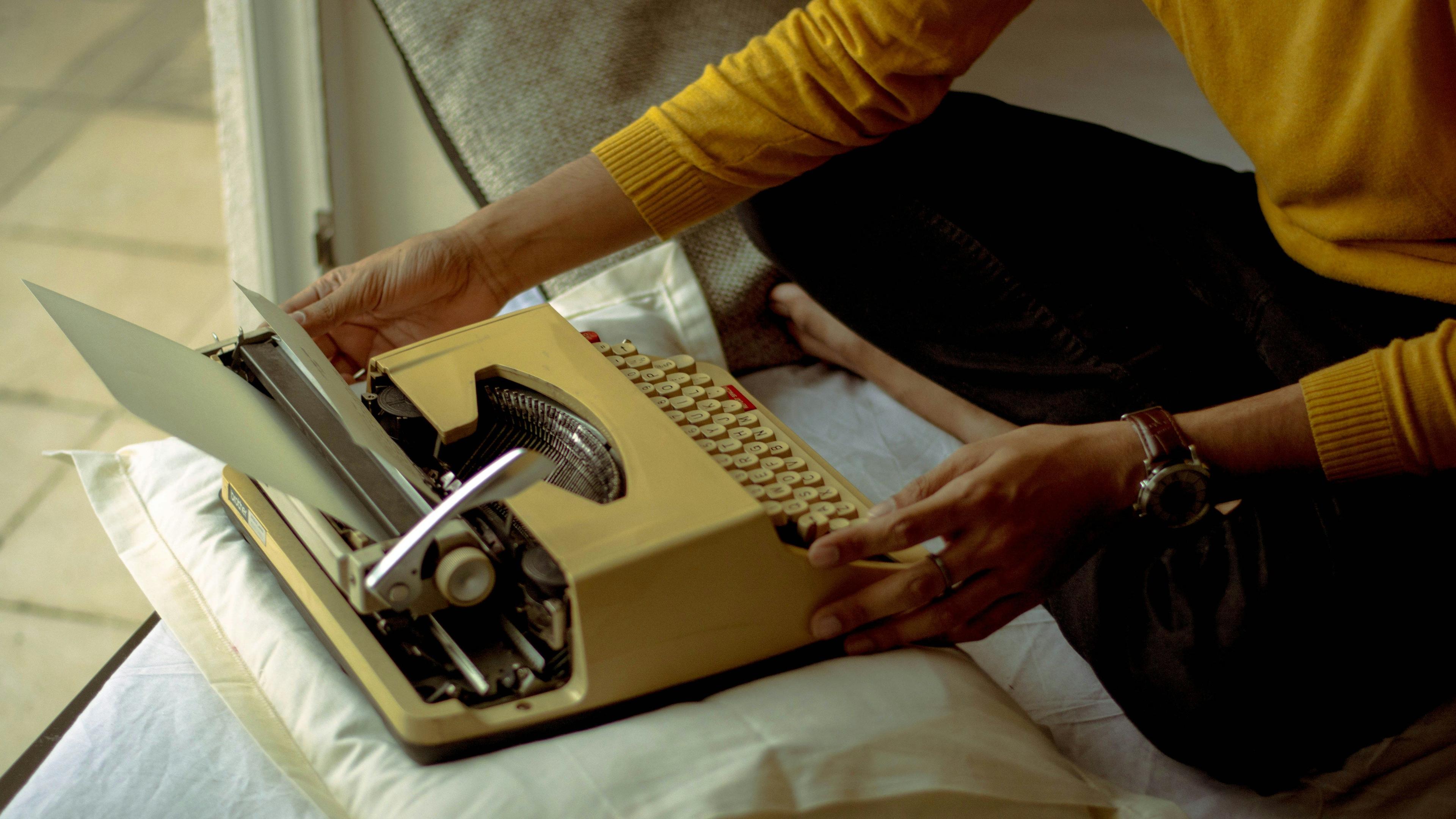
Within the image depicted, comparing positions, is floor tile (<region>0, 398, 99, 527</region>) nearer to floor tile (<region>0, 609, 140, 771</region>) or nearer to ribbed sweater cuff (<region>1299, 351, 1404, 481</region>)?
floor tile (<region>0, 609, 140, 771</region>)

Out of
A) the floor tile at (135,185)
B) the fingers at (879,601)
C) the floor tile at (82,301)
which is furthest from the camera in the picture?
the floor tile at (135,185)

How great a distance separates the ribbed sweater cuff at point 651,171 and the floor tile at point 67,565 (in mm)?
749

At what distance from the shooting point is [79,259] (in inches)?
62.6

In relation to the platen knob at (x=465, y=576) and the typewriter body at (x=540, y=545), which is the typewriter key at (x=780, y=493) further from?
the platen knob at (x=465, y=576)

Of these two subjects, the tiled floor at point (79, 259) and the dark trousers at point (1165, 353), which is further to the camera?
the tiled floor at point (79, 259)

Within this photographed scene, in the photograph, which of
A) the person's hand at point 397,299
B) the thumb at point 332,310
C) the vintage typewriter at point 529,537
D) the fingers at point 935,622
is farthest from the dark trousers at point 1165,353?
the thumb at point 332,310

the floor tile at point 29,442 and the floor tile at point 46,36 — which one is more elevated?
the floor tile at point 46,36

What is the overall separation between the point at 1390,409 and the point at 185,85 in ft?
6.07

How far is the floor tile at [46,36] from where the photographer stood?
1.46 meters

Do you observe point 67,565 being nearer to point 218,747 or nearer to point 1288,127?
point 218,747

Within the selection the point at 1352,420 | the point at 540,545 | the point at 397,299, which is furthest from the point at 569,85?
the point at 1352,420

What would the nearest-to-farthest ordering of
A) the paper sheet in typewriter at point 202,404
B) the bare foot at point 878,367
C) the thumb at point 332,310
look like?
the paper sheet in typewriter at point 202,404, the thumb at point 332,310, the bare foot at point 878,367

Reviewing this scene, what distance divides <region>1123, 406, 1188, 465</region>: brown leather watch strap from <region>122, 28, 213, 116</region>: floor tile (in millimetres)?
1624

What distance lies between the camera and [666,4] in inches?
58.1
